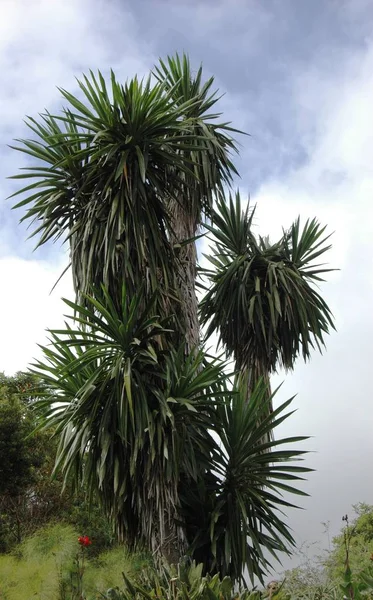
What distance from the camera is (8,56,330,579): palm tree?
6.83 metres

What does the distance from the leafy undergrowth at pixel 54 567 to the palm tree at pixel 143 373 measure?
3.80 feet

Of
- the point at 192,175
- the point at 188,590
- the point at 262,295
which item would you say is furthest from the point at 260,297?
the point at 188,590

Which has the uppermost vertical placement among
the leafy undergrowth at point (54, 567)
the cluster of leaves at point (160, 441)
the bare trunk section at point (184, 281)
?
the bare trunk section at point (184, 281)

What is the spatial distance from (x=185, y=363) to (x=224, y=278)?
369cm

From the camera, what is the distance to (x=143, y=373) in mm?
7102

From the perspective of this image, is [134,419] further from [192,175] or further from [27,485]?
[27,485]

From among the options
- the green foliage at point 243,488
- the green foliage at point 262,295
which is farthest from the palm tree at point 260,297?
the green foliage at point 243,488

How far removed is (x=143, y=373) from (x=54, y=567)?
4.09 metres

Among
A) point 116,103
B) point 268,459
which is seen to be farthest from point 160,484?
point 116,103

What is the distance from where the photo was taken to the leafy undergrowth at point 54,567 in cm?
902

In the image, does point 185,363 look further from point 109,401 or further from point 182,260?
point 182,260

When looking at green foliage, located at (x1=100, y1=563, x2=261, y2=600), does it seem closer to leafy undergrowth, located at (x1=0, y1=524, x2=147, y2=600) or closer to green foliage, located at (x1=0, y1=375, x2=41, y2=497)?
leafy undergrowth, located at (x1=0, y1=524, x2=147, y2=600)

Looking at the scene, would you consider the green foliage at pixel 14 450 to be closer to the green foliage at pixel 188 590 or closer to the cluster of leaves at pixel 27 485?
the cluster of leaves at pixel 27 485

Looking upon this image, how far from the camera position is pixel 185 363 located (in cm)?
703
